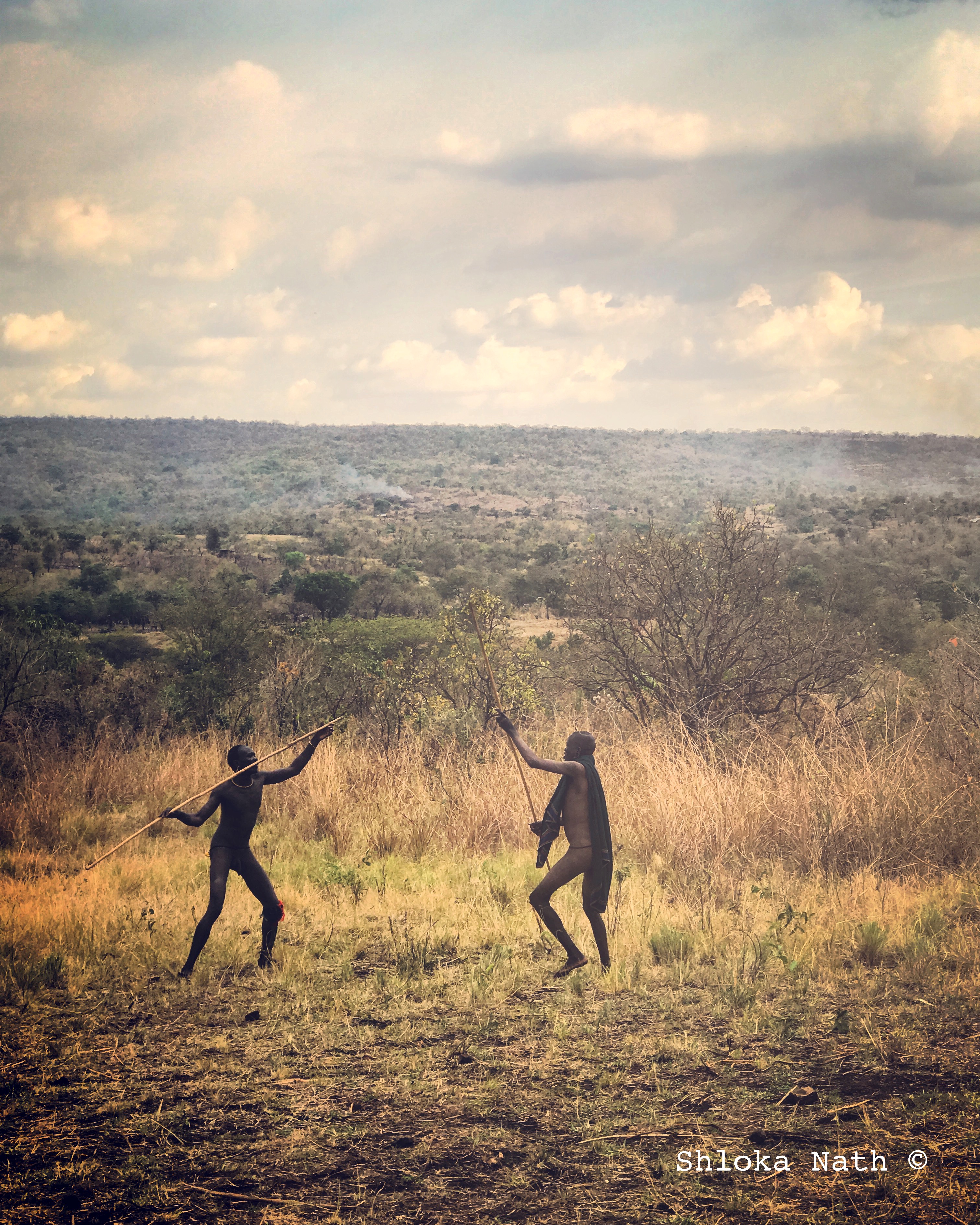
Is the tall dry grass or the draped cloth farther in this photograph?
the tall dry grass

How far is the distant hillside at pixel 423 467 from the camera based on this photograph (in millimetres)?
82375

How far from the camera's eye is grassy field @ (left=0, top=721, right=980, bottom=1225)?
13.1ft

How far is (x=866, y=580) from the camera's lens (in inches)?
1033

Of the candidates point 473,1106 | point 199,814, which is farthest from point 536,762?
point 199,814

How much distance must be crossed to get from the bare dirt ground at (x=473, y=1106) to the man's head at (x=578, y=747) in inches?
57.6

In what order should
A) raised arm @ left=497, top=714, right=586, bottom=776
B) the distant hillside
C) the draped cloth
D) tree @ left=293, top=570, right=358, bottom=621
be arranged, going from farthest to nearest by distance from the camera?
1. the distant hillside
2. tree @ left=293, top=570, right=358, bottom=621
3. the draped cloth
4. raised arm @ left=497, top=714, right=586, bottom=776

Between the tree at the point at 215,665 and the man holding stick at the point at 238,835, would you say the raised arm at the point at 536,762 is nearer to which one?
the man holding stick at the point at 238,835

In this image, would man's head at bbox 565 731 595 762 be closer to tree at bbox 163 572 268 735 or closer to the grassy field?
the grassy field

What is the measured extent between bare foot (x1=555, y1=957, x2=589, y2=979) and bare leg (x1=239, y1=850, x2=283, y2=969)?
1.88m

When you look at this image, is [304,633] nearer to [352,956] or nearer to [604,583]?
[604,583]

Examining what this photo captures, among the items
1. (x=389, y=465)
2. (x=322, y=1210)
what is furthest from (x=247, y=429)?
(x=322, y=1210)

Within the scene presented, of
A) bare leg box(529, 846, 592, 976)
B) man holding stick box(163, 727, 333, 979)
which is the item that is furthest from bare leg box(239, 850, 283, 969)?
bare leg box(529, 846, 592, 976)

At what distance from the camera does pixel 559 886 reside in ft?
19.7

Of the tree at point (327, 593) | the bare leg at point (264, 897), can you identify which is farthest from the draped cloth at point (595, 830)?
the tree at point (327, 593)
